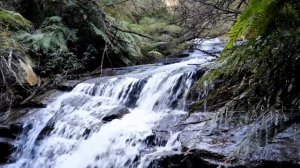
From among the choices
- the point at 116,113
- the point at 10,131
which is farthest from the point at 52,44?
the point at 116,113

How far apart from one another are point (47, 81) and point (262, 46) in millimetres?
7173

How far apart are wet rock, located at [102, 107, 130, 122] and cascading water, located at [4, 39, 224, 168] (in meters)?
0.02

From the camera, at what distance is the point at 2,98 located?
274 inches

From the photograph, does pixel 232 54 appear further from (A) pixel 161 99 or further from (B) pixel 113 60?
(B) pixel 113 60

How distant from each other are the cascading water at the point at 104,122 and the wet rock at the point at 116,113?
0.02 meters

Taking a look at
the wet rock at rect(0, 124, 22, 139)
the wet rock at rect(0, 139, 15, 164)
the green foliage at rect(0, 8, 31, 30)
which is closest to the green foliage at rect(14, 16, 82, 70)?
the green foliage at rect(0, 8, 31, 30)

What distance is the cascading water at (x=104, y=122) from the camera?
195 inches

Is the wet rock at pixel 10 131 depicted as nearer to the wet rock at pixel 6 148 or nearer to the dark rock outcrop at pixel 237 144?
the wet rock at pixel 6 148

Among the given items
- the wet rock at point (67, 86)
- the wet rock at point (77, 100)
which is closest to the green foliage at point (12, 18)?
the wet rock at point (67, 86)

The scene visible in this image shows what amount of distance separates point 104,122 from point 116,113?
309mm

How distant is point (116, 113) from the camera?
6008mm

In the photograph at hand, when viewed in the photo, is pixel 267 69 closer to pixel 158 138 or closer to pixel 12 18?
pixel 158 138

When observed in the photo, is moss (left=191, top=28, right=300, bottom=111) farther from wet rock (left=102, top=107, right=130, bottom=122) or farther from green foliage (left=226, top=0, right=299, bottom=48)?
wet rock (left=102, top=107, right=130, bottom=122)

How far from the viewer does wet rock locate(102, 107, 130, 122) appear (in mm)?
5905
